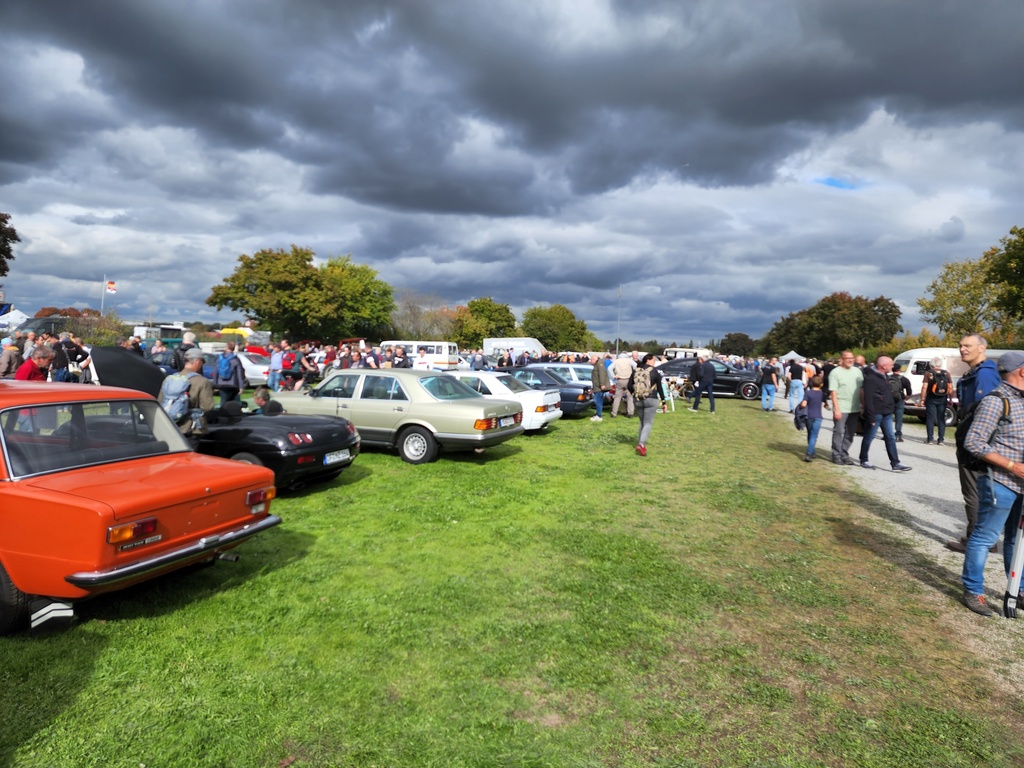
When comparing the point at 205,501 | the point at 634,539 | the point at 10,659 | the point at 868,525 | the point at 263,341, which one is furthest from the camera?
the point at 263,341

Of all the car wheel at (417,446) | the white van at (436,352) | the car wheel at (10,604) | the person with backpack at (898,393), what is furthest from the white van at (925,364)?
the car wheel at (10,604)

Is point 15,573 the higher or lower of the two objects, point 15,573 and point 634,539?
the higher

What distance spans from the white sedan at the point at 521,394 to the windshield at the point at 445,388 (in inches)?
65.8

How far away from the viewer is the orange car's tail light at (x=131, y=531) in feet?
11.2

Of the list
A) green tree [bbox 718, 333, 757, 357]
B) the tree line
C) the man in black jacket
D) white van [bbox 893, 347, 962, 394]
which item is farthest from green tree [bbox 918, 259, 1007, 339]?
green tree [bbox 718, 333, 757, 357]

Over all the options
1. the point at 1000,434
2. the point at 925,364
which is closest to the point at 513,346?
the point at 925,364

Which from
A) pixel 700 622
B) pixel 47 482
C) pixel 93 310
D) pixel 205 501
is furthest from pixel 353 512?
pixel 93 310

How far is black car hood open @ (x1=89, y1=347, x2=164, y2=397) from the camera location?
9.00 metres

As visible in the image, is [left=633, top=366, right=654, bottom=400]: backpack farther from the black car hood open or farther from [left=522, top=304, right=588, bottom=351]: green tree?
[left=522, top=304, right=588, bottom=351]: green tree

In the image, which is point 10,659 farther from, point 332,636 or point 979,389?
point 979,389

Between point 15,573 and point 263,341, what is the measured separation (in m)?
52.2

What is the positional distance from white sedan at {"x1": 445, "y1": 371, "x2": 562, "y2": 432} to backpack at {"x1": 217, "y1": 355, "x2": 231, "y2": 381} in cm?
508

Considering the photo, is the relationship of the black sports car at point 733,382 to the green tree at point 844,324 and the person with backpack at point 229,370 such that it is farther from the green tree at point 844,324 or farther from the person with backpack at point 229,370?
the green tree at point 844,324

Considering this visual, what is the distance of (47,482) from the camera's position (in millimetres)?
3621
